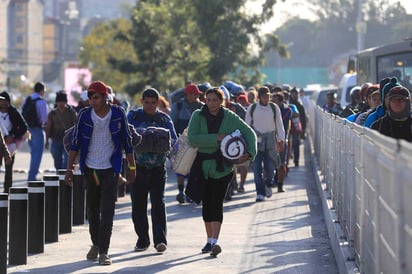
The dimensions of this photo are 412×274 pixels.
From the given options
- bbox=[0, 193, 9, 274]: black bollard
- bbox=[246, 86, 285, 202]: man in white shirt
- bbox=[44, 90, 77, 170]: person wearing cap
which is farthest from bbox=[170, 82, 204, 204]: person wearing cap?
bbox=[0, 193, 9, 274]: black bollard

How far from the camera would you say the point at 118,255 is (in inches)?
515

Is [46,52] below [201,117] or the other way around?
the other way around

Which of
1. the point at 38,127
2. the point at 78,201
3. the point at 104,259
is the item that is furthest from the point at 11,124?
the point at 104,259

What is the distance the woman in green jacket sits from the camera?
12961 millimetres

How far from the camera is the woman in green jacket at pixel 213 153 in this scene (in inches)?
510

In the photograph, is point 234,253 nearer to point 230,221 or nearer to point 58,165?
point 230,221

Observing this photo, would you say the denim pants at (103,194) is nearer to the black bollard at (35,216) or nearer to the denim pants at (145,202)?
the black bollard at (35,216)

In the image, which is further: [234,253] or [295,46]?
[295,46]

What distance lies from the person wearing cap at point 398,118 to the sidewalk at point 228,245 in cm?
169

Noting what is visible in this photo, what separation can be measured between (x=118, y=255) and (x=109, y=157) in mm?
1299

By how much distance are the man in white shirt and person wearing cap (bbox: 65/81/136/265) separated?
752 cm

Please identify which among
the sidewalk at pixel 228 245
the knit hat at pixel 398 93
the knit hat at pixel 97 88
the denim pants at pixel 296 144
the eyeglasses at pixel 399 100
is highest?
the knit hat at pixel 97 88

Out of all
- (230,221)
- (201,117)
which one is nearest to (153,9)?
(230,221)

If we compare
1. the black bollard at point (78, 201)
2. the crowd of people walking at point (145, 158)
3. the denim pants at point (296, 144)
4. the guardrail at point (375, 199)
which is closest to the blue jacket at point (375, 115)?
the guardrail at point (375, 199)
